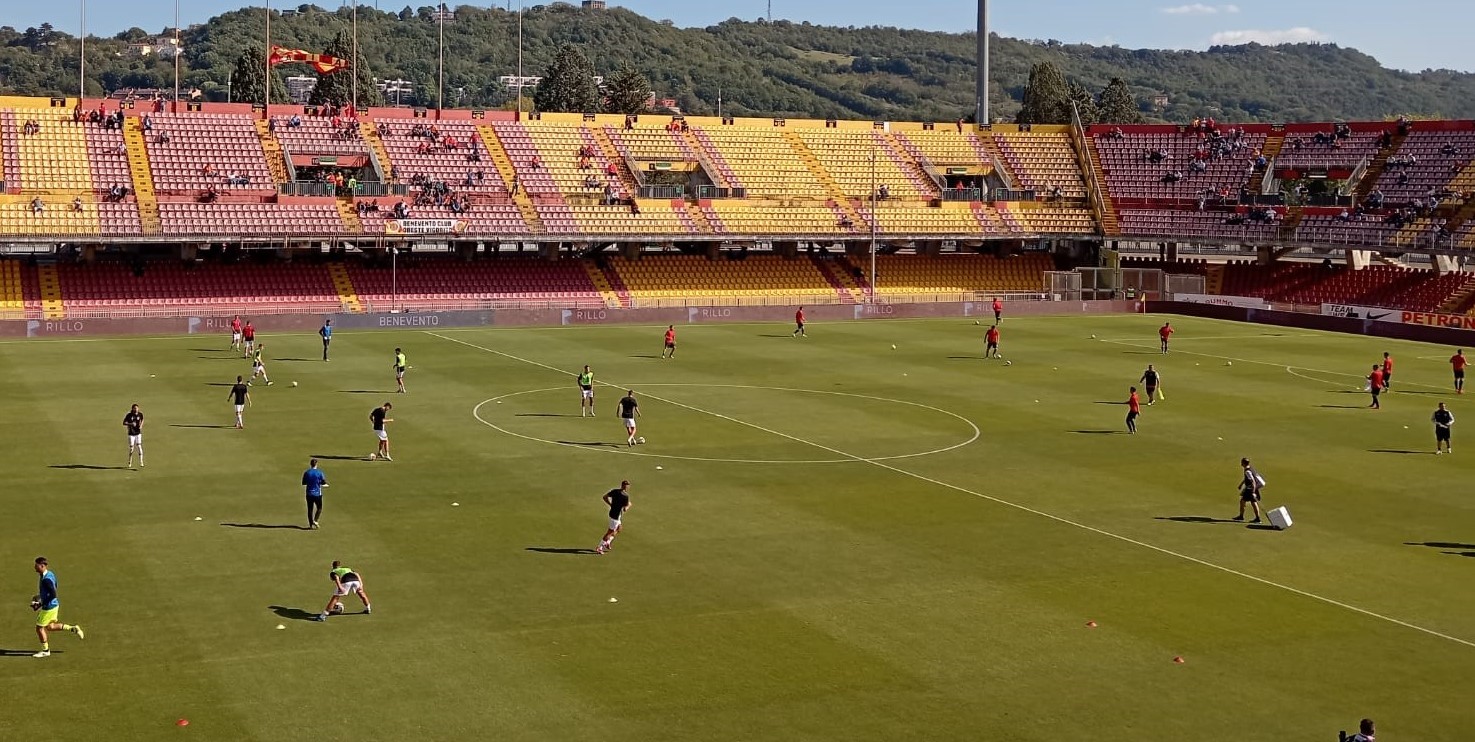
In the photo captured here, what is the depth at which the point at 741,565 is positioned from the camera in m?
31.1

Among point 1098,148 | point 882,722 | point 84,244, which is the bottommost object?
point 882,722

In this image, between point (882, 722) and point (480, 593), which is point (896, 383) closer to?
point (480, 593)

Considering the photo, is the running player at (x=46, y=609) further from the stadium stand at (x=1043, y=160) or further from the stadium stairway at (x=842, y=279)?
the stadium stand at (x=1043, y=160)

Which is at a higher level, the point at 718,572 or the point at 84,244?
the point at 84,244

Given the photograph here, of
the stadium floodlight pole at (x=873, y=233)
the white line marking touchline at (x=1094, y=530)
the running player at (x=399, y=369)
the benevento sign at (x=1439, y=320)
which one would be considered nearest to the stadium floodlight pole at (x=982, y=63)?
the stadium floodlight pole at (x=873, y=233)

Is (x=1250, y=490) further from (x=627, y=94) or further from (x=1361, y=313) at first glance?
(x=627, y=94)

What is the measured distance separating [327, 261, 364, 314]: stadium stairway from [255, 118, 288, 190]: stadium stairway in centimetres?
556

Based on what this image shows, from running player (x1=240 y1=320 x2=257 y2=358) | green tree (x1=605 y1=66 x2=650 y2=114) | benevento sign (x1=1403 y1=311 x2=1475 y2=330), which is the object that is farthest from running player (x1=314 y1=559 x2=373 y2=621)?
green tree (x1=605 y1=66 x2=650 y2=114)

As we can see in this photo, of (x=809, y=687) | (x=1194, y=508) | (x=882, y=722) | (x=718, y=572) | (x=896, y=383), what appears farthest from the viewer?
(x=896, y=383)

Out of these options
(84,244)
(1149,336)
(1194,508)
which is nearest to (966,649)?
(1194,508)

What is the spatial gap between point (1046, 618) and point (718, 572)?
6246 mm

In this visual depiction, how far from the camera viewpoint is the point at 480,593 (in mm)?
28719

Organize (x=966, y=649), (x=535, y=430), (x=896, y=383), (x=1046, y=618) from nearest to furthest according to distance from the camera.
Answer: (x=966, y=649) < (x=1046, y=618) < (x=535, y=430) < (x=896, y=383)

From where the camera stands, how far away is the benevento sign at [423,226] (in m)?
84.9
